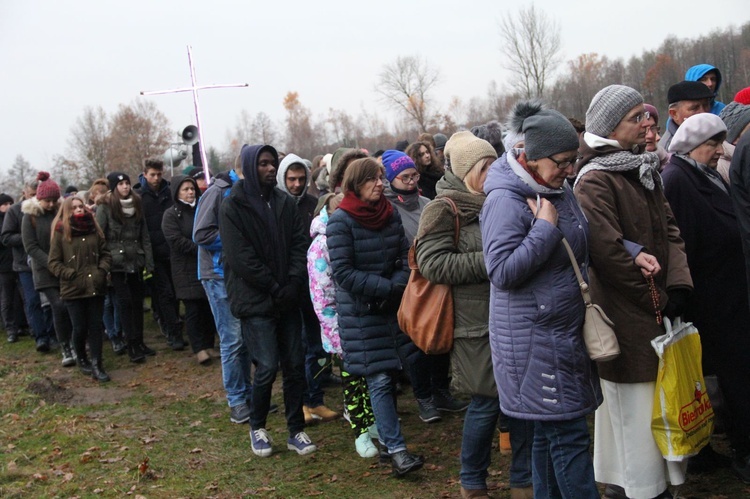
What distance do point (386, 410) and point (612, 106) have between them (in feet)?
8.41

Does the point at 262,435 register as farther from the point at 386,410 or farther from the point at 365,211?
the point at 365,211

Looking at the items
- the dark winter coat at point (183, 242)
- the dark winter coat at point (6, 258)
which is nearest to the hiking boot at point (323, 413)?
the dark winter coat at point (183, 242)

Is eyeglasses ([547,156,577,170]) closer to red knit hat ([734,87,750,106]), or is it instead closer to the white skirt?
the white skirt

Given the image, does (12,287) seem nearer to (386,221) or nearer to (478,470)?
(386,221)

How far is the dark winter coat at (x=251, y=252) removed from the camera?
5695 mm

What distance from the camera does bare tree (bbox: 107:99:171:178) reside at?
6066 centimetres

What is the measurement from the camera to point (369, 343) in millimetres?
5336

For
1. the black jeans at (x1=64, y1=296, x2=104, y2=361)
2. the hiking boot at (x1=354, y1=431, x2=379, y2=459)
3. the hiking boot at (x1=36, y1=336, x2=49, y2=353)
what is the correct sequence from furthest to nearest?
the hiking boot at (x1=36, y1=336, x2=49, y2=353) < the black jeans at (x1=64, y1=296, x2=104, y2=361) < the hiking boot at (x1=354, y1=431, x2=379, y2=459)

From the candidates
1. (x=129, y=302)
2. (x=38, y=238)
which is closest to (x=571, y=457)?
(x=129, y=302)

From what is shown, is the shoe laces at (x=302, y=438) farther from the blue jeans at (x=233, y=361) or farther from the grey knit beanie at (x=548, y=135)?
the grey knit beanie at (x=548, y=135)

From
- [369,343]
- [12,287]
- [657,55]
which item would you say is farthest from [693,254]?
[657,55]

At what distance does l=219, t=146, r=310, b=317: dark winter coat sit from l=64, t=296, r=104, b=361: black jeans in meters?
3.66

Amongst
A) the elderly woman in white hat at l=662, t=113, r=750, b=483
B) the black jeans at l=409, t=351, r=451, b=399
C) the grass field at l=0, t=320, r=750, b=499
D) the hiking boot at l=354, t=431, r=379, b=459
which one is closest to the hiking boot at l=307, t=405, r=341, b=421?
the grass field at l=0, t=320, r=750, b=499

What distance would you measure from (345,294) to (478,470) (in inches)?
62.9
